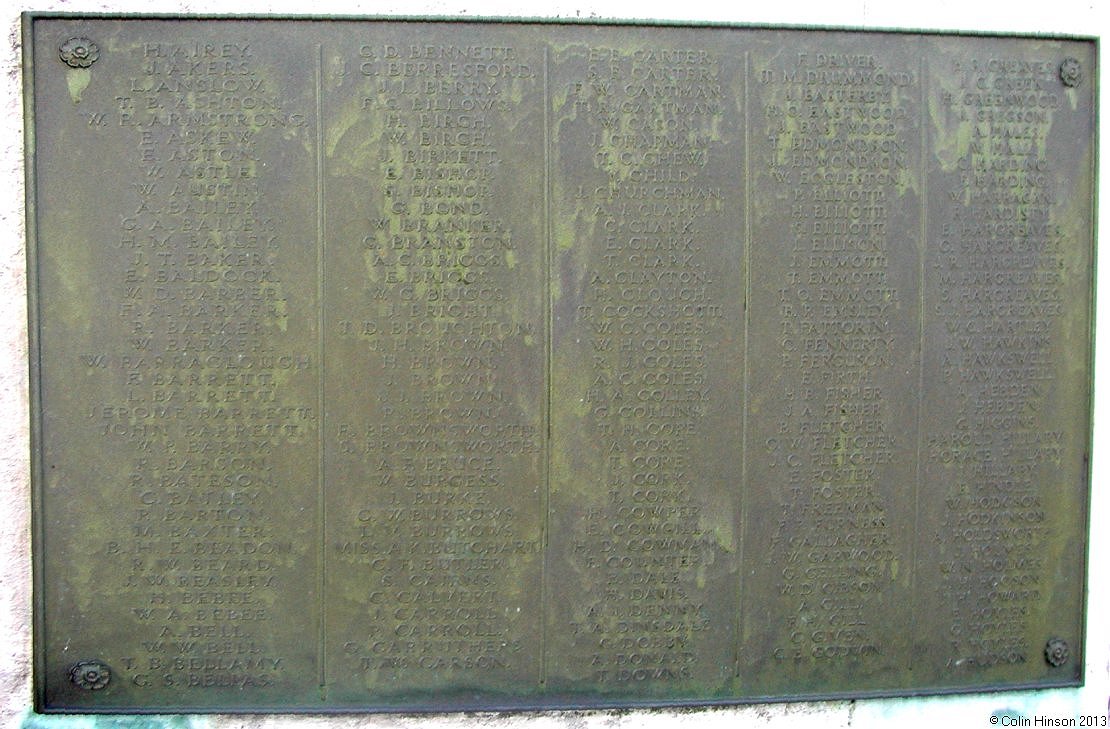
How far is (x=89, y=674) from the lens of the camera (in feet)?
10.8

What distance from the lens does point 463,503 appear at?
10.9ft

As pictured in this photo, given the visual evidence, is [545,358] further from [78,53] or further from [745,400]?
[78,53]

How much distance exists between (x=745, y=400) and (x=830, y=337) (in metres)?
0.39

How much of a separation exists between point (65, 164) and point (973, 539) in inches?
140

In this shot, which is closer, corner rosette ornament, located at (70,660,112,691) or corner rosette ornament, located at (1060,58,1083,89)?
corner rosette ornament, located at (70,660,112,691)

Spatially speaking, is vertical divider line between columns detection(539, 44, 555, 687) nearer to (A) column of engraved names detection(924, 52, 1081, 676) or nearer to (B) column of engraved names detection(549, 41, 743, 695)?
(B) column of engraved names detection(549, 41, 743, 695)

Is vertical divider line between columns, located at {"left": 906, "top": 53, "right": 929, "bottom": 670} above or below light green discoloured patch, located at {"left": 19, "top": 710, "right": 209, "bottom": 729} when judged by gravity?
above

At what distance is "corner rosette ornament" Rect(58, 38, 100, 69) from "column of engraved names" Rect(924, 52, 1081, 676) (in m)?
3.03

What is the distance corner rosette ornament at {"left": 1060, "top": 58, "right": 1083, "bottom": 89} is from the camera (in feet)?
11.2

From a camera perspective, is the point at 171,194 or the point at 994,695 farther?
the point at 994,695

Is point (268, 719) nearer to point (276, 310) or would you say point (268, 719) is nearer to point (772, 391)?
point (276, 310)

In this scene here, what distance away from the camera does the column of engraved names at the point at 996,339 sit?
3400 mm

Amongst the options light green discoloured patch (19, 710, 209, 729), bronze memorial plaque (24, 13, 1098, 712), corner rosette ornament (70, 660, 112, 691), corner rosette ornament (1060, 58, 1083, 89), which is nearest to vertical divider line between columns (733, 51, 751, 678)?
bronze memorial plaque (24, 13, 1098, 712)

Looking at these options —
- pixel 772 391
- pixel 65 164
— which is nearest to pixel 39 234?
pixel 65 164
